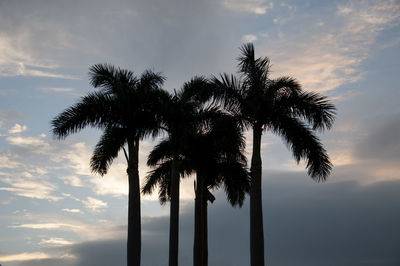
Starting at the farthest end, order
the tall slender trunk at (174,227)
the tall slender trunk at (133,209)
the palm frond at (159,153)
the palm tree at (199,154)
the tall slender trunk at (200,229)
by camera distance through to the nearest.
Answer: the palm frond at (159,153), the tall slender trunk at (200,229), the tall slender trunk at (174,227), the palm tree at (199,154), the tall slender trunk at (133,209)

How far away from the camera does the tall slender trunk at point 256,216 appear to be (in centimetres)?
2270

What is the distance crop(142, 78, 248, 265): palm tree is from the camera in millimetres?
26391

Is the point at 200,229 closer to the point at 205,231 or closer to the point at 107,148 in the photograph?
the point at 205,231

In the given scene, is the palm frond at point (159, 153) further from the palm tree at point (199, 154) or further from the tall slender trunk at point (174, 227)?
the tall slender trunk at point (174, 227)

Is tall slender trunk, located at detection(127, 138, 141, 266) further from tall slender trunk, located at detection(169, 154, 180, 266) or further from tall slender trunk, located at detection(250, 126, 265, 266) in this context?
tall slender trunk, located at detection(250, 126, 265, 266)

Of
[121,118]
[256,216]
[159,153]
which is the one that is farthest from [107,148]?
[256,216]

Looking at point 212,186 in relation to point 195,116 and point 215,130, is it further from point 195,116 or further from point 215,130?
point 215,130

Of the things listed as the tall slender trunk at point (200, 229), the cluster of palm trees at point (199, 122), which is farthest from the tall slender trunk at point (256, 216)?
the tall slender trunk at point (200, 229)

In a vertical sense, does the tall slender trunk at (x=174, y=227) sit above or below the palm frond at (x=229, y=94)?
below

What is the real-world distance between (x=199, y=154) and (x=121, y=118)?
21.3ft

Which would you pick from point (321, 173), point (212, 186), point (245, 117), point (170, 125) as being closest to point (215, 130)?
point (245, 117)

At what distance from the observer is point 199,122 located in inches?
1136

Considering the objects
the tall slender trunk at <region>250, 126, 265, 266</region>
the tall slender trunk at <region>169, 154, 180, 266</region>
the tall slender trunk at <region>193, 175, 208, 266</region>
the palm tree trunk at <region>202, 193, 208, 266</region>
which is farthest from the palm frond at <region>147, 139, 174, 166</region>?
the tall slender trunk at <region>250, 126, 265, 266</region>

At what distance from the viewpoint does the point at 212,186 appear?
35312 millimetres
